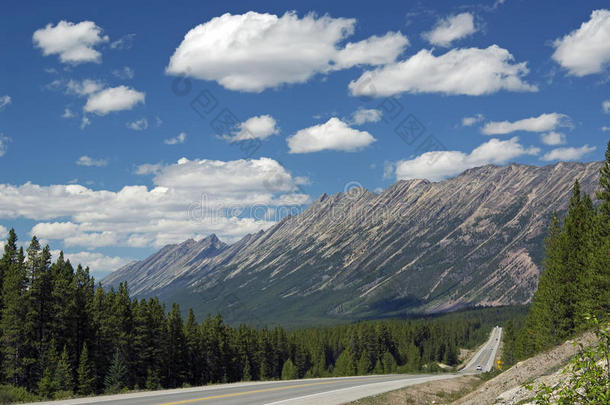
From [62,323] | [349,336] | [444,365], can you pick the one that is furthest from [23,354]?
[444,365]

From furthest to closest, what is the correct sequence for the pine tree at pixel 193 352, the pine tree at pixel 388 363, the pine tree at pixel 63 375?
the pine tree at pixel 388 363 < the pine tree at pixel 193 352 < the pine tree at pixel 63 375

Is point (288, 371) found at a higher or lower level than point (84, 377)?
lower

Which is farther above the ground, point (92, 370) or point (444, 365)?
point (92, 370)

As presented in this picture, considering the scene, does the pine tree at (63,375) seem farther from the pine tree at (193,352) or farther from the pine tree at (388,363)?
the pine tree at (388,363)

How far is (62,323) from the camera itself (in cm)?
5950

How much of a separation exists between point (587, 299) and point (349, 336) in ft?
445

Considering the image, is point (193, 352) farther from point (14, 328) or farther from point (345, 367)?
point (345, 367)

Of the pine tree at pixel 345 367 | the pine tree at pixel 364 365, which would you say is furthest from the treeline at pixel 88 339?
the pine tree at pixel 364 365

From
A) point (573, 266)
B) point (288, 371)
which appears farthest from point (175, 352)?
point (573, 266)

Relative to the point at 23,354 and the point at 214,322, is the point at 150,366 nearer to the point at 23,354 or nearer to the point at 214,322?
the point at 23,354

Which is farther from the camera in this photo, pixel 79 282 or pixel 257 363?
pixel 257 363

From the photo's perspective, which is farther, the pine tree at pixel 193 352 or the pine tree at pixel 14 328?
the pine tree at pixel 193 352

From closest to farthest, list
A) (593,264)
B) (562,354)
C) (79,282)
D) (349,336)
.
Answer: (562,354), (593,264), (79,282), (349,336)

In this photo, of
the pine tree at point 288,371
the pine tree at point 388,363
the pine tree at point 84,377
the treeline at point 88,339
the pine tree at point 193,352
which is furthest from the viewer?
the pine tree at point 388,363
